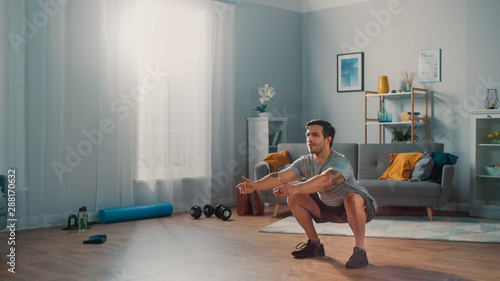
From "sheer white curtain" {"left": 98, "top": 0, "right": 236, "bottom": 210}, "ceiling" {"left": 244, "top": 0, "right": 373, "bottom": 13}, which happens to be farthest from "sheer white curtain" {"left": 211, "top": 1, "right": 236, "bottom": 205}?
"ceiling" {"left": 244, "top": 0, "right": 373, "bottom": 13}

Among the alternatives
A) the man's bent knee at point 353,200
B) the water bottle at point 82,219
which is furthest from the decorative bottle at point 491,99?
the water bottle at point 82,219

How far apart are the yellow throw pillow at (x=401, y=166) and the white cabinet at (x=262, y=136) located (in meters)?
1.68

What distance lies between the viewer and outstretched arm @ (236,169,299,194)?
3529 millimetres

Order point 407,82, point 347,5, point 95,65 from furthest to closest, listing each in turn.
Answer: point 347,5 → point 407,82 → point 95,65

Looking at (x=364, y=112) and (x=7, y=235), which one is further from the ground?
(x=364, y=112)

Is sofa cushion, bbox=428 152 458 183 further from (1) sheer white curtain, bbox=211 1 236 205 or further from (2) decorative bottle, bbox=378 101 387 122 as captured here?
(1) sheer white curtain, bbox=211 1 236 205

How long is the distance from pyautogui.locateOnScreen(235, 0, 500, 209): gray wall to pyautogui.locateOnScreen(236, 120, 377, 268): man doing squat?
11.3 feet

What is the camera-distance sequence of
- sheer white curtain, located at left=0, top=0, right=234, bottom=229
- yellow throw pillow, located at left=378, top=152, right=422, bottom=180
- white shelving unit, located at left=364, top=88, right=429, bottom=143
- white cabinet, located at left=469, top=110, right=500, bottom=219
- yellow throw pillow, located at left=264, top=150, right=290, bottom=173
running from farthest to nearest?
white shelving unit, located at left=364, top=88, right=429, bottom=143, yellow throw pillow, located at left=264, top=150, right=290, bottom=173, white cabinet, located at left=469, top=110, right=500, bottom=219, yellow throw pillow, located at left=378, top=152, right=422, bottom=180, sheer white curtain, located at left=0, top=0, right=234, bottom=229

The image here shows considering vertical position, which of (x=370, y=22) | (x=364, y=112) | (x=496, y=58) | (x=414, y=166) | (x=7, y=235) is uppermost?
(x=370, y=22)

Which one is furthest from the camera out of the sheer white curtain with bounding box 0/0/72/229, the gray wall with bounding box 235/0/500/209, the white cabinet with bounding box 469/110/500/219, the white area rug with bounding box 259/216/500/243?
the gray wall with bounding box 235/0/500/209

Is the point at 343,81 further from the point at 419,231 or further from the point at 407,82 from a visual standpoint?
the point at 419,231

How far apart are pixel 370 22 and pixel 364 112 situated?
1208 millimetres

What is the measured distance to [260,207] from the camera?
629 cm

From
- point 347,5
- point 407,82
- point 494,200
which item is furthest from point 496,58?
point 347,5
